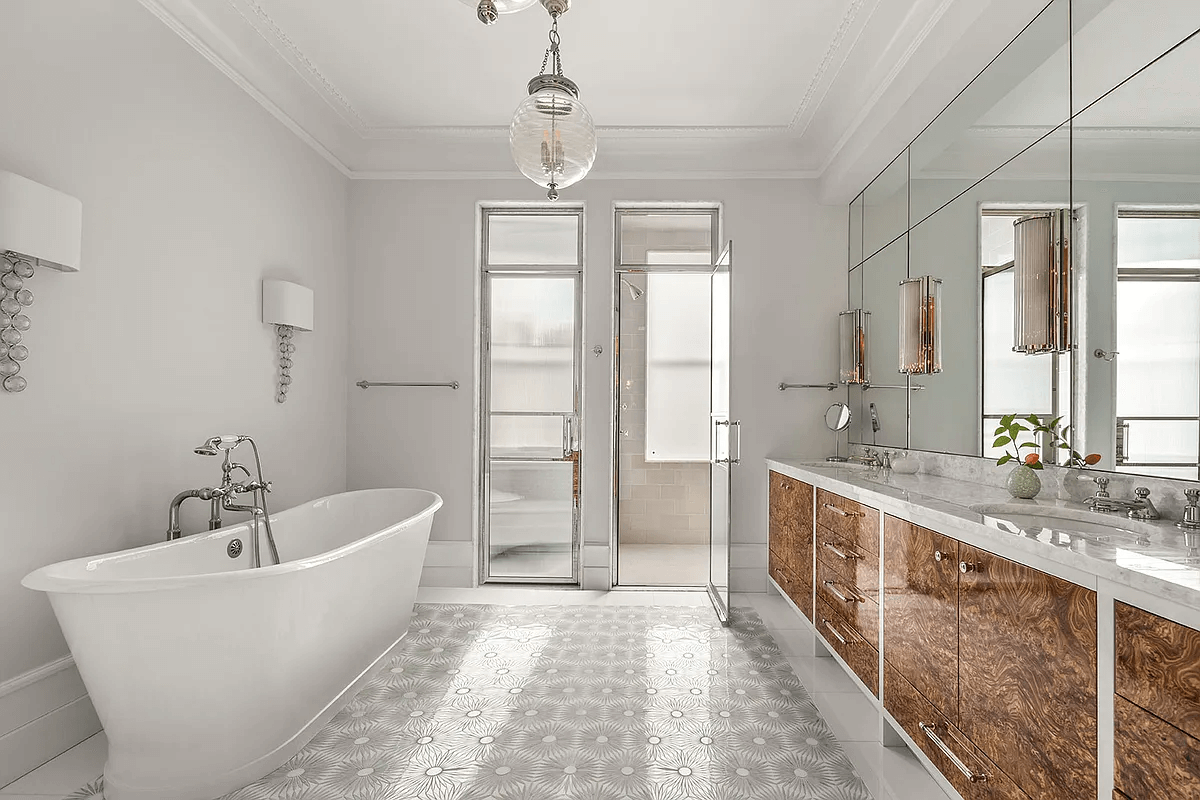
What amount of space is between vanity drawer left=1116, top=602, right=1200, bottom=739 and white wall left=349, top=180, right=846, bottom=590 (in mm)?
2905

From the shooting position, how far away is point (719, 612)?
3.45 meters

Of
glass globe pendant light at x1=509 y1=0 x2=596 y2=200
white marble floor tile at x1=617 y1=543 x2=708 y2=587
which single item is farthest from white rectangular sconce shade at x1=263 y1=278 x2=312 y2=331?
white marble floor tile at x1=617 y1=543 x2=708 y2=587

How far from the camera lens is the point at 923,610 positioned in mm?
1812

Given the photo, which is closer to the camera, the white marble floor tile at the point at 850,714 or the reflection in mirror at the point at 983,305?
the reflection in mirror at the point at 983,305

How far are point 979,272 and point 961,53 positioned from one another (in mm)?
792

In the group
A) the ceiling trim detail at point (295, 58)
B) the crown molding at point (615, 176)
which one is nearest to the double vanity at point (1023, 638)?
the crown molding at point (615, 176)

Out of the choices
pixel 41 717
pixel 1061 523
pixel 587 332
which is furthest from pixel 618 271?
pixel 41 717

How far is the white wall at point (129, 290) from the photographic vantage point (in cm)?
194

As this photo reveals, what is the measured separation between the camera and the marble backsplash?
1604 mm

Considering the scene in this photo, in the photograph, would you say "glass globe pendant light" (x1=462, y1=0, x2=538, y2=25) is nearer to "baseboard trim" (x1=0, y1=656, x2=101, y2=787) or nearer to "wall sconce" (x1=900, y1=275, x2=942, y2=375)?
"wall sconce" (x1=900, y1=275, x2=942, y2=375)

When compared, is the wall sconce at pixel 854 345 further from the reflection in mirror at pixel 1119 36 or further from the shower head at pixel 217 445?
the shower head at pixel 217 445

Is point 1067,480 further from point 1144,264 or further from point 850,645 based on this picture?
point 850,645

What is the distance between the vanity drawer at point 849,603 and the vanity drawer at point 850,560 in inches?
0.9

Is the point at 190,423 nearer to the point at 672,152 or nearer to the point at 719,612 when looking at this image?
the point at 719,612
